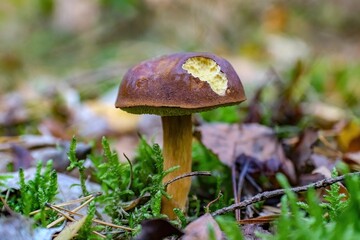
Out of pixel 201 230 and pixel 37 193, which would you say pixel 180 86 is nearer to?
pixel 201 230

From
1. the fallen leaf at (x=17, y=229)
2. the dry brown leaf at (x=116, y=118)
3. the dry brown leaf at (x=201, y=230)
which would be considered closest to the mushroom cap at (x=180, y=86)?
the dry brown leaf at (x=201, y=230)

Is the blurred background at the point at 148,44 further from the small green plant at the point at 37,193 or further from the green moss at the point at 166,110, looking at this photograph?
the green moss at the point at 166,110

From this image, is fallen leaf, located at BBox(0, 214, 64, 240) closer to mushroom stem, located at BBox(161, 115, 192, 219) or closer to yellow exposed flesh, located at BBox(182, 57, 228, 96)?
mushroom stem, located at BBox(161, 115, 192, 219)

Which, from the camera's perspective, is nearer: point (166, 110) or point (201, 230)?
point (201, 230)

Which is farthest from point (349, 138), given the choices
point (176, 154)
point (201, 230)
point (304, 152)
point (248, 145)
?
point (201, 230)

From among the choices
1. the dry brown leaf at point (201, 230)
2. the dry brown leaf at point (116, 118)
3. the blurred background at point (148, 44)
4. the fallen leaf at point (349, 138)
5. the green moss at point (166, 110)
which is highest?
the blurred background at point (148, 44)
